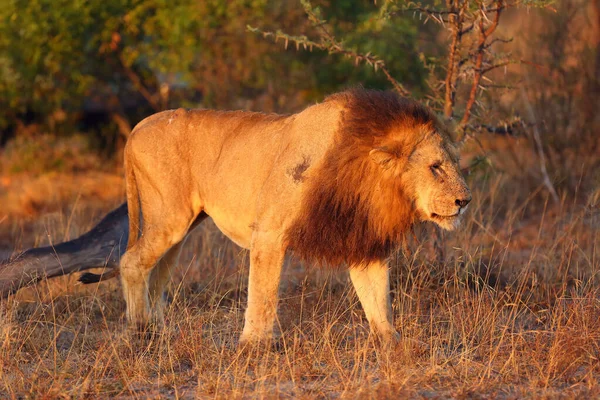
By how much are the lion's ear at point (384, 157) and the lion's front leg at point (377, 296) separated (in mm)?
654

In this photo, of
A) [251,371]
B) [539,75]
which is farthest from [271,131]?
[539,75]

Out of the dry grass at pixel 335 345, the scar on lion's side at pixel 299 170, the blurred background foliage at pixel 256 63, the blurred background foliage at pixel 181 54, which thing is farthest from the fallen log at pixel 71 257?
A: the blurred background foliage at pixel 181 54

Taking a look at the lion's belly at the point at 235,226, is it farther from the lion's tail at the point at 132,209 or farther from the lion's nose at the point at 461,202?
the lion's nose at the point at 461,202

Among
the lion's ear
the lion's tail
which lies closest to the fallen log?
the lion's tail

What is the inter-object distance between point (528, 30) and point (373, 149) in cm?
559

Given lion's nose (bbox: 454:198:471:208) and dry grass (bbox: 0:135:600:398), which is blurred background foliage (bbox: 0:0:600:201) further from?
lion's nose (bbox: 454:198:471:208)

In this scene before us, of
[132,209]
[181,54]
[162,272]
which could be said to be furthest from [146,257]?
[181,54]

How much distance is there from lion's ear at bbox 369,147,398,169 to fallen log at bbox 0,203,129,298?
2083 millimetres

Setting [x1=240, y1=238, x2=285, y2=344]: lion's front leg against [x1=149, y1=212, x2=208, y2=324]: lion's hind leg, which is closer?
[x1=240, y1=238, x2=285, y2=344]: lion's front leg

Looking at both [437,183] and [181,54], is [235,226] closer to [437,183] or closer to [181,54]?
[437,183]

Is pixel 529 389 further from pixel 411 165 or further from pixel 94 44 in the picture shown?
pixel 94 44

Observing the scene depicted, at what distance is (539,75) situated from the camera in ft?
29.7

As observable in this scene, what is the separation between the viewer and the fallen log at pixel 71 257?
211 inches

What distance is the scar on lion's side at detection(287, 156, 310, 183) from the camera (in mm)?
4480
